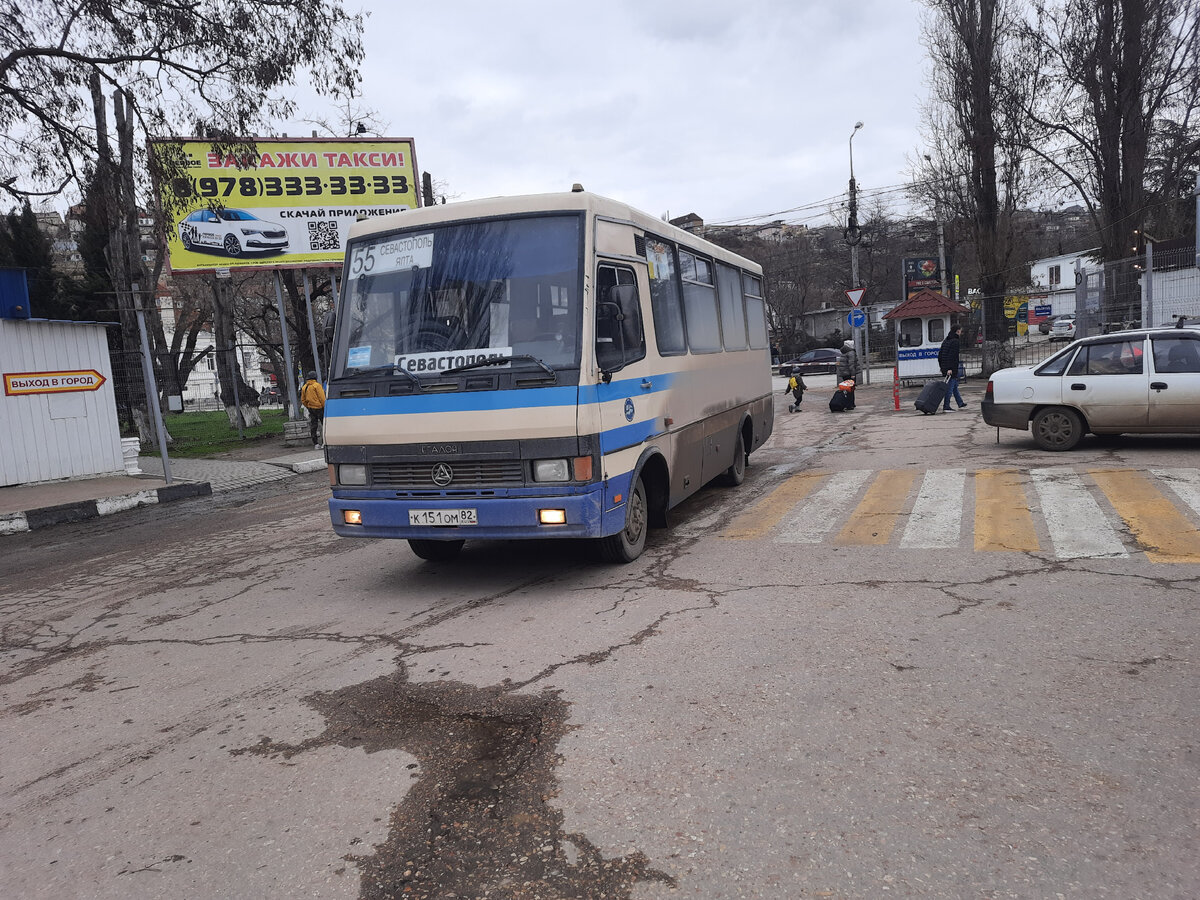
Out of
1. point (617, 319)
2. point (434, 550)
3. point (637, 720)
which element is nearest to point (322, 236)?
point (434, 550)

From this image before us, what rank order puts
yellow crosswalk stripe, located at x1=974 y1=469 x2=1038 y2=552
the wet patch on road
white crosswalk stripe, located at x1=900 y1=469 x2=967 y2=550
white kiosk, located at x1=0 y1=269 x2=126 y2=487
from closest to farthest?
the wet patch on road
yellow crosswalk stripe, located at x1=974 y1=469 x2=1038 y2=552
white crosswalk stripe, located at x1=900 y1=469 x2=967 y2=550
white kiosk, located at x1=0 y1=269 x2=126 y2=487

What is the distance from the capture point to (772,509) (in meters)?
8.84

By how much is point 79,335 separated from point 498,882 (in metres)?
14.9

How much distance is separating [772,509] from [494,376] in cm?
414

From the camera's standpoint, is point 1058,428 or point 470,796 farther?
point 1058,428

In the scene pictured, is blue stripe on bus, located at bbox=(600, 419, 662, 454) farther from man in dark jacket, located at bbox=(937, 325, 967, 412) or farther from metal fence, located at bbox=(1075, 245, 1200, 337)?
metal fence, located at bbox=(1075, 245, 1200, 337)

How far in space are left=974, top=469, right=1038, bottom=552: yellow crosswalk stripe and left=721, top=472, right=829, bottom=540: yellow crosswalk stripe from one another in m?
1.81

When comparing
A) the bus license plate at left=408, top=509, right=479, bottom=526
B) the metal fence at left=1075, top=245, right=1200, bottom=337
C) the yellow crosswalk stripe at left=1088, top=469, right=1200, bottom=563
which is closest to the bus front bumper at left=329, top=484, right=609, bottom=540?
the bus license plate at left=408, top=509, right=479, bottom=526

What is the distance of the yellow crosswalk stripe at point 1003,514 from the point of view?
666 centimetres

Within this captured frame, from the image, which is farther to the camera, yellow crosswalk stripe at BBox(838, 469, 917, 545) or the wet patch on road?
yellow crosswalk stripe at BBox(838, 469, 917, 545)

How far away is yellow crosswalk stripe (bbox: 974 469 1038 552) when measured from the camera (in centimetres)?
666

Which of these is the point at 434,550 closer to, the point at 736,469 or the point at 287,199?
the point at 736,469

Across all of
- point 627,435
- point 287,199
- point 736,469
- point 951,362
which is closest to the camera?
point 627,435

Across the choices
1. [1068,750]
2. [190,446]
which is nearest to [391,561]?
[1068,750]
